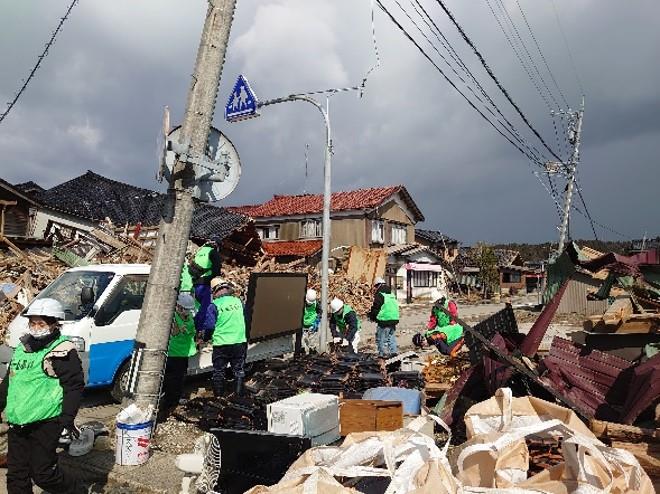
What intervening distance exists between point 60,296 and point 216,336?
290 centimetres

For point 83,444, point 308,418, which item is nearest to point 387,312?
point 83,444

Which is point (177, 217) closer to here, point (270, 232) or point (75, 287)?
point (75, 287)

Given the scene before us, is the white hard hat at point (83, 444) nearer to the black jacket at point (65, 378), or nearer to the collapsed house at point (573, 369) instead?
the black jacket at point (65, 378)

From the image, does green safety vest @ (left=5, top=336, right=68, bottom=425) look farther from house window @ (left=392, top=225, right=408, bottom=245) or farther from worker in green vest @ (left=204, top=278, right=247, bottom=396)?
house window @ (left=392, top=225, right=408, bottom=245)

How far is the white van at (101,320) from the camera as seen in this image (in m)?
7.45

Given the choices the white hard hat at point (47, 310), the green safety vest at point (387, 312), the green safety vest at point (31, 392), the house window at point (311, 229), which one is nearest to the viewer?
the green safety vest at point (31, 392)

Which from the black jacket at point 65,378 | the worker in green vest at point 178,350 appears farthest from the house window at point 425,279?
the black jacket at point 65,378

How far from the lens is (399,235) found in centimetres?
4034

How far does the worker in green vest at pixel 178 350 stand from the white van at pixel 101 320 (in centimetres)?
60

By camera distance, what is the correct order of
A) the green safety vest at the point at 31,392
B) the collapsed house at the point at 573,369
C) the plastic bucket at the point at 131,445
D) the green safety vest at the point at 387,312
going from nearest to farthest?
the collapsed house at the point at 573,369, the green safety vest at the point at 31,392, the plastic bucket at the point at 131,445, the green safety vest at the point at 387,312

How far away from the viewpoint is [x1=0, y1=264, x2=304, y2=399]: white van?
293 inches

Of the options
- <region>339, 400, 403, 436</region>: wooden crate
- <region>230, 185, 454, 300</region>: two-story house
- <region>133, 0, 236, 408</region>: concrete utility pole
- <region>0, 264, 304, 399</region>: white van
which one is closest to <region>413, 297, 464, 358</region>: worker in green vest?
<region>0, 264, 304, 399</region>: white van

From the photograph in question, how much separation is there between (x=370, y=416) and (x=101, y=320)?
4.62m

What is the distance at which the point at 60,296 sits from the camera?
27.4ft
